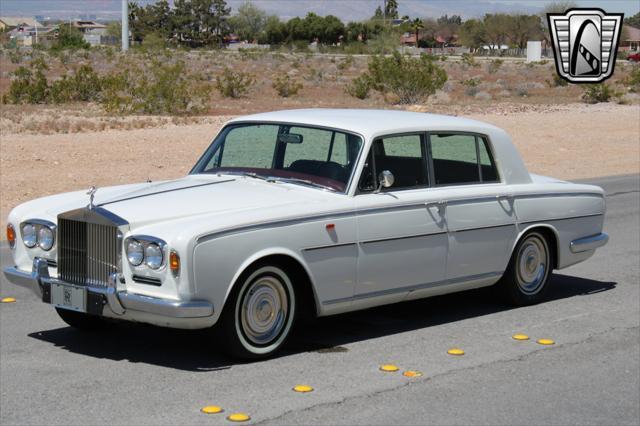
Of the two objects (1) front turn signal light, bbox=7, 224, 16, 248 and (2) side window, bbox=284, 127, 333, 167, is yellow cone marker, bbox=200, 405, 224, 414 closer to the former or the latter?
(1) front turn signal light, bbox=7, 224, 16, 248

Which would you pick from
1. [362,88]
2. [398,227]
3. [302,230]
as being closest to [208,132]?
[362,88]

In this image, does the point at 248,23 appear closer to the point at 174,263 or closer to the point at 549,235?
the point at 549,235

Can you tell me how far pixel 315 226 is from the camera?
7074 mm

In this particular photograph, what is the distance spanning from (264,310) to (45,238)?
151cm

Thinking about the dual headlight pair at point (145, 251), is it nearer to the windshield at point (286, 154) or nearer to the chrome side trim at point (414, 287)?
the chrome side trim at point (414, 287)

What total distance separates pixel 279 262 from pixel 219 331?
0.59 m

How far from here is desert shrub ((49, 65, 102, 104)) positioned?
112 ft

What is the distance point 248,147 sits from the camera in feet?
27.0

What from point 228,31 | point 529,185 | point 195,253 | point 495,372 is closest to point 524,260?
point 529,185

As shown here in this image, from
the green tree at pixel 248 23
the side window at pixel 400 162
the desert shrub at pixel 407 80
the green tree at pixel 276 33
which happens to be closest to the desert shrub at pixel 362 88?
the desert shrub at pixel 407 80

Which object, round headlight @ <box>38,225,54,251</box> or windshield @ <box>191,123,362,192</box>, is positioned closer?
round headlight @ <box>38,225,54,251</box>

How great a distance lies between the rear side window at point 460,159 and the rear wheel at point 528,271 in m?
0.64

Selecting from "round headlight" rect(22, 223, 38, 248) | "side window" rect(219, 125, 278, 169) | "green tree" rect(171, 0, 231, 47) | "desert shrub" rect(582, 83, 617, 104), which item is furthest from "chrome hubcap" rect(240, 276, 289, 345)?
"green tree" rect(171, 0, 231, 47)

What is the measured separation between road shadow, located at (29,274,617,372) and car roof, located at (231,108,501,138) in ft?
4.59
